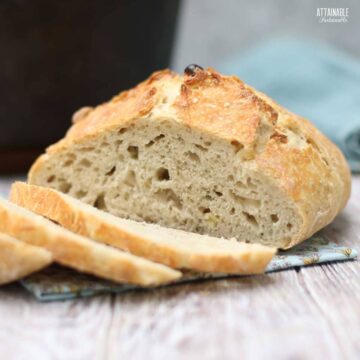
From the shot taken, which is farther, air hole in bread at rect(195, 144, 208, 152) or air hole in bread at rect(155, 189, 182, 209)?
air hole in bread at rect(155, 189, 182, 209)

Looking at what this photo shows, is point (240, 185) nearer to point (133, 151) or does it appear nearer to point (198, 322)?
point (133, 151)

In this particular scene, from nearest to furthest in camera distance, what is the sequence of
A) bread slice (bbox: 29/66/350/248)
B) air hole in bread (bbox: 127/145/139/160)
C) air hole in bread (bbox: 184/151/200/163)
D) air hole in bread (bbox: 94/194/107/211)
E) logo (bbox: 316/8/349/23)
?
bread slice (bbox: 29/66/350/248), air hole in bread (bbox: 184/151/200/163), air hole in bread (bbox: 127/145/139/160), air hole in bread (bbox: 94/194/107/211), logo (bbox: 316/8/349/23)

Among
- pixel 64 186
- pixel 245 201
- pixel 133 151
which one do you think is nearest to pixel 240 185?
pixel 245 201

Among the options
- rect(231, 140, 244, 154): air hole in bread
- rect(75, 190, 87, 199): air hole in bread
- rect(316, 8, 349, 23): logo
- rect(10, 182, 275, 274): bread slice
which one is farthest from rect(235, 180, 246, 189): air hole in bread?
rect(316, 8, 349, 23): logo

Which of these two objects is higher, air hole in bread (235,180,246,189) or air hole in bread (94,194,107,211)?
air hole in bread (235,180,246,189)

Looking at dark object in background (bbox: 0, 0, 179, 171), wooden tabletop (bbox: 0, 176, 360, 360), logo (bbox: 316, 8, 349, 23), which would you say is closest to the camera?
wooden tabletop (bbox: 0, 176, 360, 360)

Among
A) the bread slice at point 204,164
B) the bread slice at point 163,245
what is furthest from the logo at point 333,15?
the bread slice at point 163,245

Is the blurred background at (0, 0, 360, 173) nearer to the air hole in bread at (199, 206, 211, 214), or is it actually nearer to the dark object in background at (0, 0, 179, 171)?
the dark object in background at (0, 0, 179, 171)

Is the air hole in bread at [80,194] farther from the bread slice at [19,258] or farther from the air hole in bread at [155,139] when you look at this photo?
the bread slice at [19,258]
